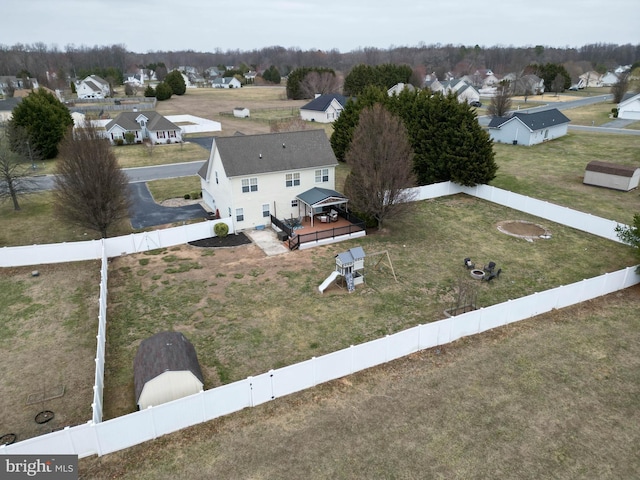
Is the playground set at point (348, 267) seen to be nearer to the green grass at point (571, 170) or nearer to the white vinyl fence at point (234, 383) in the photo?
the white vinyl fence at point (234, 383)

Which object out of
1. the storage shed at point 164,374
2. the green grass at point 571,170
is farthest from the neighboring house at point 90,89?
the storage shed at point 164,374

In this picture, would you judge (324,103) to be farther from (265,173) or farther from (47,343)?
(47,343)

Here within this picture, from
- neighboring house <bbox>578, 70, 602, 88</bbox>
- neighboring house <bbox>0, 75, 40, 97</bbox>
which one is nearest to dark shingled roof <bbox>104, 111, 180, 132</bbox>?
neighboring house <bbox>0, 75, 40, 97</bbox>

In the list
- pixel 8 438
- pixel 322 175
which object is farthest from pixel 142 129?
pixel 8 438

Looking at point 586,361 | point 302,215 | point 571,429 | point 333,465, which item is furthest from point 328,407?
point 302,215

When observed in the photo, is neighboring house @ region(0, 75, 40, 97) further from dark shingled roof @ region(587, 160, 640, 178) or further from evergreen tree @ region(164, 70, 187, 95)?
dark shingled roof @ region(587, 160, 640, 178)

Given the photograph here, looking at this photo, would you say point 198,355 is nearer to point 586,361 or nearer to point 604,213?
point 586,361
